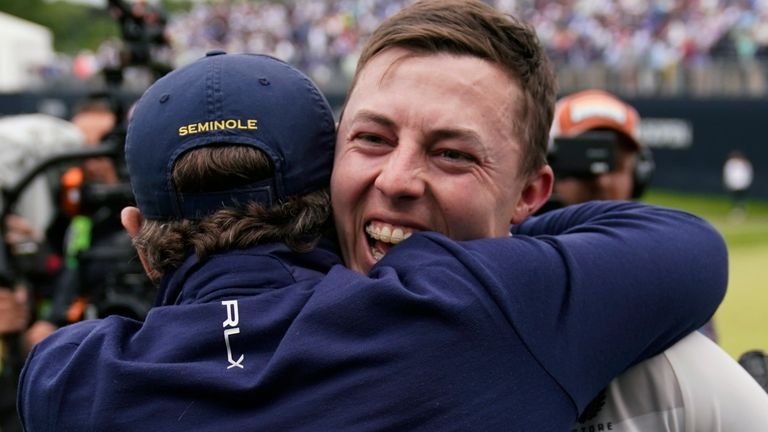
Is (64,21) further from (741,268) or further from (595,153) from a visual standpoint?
(595,153)

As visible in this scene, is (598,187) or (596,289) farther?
(598,187)

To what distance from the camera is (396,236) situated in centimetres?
179

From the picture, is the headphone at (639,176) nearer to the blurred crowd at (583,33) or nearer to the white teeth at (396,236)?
the white teeth at (396,236)

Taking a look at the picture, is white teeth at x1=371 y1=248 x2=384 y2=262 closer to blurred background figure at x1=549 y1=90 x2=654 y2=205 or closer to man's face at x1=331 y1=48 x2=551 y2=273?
man's face at x1=331 y1=48 x2=551 y2=273

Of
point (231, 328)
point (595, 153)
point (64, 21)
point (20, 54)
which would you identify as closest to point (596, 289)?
point (231, 328)

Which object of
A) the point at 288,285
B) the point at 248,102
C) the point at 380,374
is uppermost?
the point at 248,102

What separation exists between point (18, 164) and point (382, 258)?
337cm

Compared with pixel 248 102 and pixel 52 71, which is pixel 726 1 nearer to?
pixel 52 71

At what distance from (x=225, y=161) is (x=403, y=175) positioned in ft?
0.93

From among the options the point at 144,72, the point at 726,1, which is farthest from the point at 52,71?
the point at 144,72

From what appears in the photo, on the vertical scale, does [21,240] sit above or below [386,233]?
below

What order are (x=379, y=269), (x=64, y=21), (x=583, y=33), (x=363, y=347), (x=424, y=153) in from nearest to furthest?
1. (x=363, y=347)
2. (x=379, y=269)
3. (x=424, y=153)
4. (x=583, y=33)
5. (x=64, y=21)

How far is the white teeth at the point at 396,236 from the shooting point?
70.5 inches

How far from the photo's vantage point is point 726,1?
27062 mm
